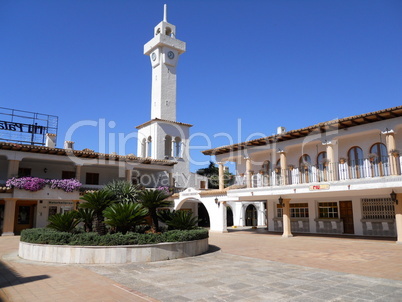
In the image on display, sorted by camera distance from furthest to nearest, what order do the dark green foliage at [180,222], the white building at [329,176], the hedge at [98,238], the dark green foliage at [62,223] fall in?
1. the white building at [329,176]
2. the dark green foliage at [180,222]
3. the dark green foliage at [62,223]
4. the hedge at [98,238]

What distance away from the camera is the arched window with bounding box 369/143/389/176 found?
1708 centimetres

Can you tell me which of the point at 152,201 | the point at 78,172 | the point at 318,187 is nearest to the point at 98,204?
the point at 152,201

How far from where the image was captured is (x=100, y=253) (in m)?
10.0

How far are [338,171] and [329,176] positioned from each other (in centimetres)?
96

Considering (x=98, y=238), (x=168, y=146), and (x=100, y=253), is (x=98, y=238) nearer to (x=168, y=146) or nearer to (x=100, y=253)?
(x=100, y=253)

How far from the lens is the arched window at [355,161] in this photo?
60.0 feet

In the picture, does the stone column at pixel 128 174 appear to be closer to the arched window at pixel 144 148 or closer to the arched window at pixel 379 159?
the arched window at pixel 144 148

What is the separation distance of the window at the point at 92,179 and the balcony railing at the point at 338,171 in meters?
14.1

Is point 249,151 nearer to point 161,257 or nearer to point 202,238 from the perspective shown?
point 202,238

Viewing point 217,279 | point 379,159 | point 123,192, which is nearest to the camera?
point 217,279

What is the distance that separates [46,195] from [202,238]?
15489 millimetres

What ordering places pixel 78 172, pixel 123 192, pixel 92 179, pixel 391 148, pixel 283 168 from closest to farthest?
pixel 123 192 → pixel 391 148 → pixel 283 168 → pixel 78 172 → pixel 92 179

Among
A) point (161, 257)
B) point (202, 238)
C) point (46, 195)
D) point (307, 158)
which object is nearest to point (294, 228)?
point (307, 158)

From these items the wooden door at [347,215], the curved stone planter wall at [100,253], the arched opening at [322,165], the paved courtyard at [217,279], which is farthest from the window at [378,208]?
the curved stone planter wall at [100,253]
